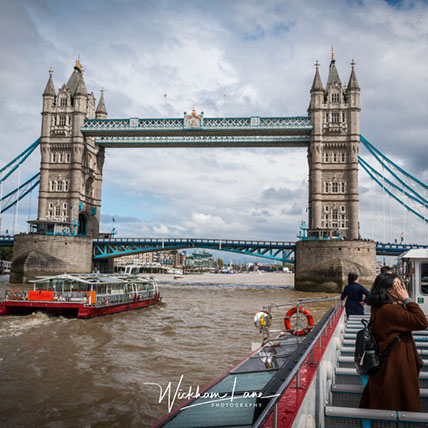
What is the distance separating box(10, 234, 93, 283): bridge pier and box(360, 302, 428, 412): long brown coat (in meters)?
46.1

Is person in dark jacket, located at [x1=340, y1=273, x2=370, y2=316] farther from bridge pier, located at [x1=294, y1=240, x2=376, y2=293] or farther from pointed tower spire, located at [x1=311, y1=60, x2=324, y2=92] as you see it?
pointed tower spire, located at [x1=311, y1=60, x2=324, y2=92]

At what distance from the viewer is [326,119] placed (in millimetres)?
50281

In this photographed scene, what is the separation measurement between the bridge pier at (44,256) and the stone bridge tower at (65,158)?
13.4 feet

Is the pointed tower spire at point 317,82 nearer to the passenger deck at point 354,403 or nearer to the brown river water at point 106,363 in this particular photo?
the brown river water at point 106,363

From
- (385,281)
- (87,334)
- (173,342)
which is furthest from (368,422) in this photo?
(87,334)

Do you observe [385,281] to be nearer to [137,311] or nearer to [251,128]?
[137,311]

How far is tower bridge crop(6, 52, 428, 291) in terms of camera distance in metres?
46.2

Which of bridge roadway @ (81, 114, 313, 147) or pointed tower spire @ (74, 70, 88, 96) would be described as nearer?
bridge roadway @ (81, 114, 313, 147)

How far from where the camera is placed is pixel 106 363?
12.2 metres

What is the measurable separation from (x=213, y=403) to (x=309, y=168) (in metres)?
48.3

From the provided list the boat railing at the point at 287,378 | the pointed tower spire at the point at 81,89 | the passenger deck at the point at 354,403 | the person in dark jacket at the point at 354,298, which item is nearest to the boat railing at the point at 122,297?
the person in dark jacket at the point at 354,298

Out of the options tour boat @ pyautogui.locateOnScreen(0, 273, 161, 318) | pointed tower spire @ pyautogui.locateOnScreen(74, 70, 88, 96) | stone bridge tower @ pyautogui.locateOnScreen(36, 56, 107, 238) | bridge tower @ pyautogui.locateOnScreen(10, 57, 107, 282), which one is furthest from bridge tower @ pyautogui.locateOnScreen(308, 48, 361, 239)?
tour boat @ pyautogui.locateOnScreen(0, 273, 161, 318)

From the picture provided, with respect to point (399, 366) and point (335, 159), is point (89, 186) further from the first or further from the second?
point (399, 366)

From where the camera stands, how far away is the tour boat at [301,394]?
11.4 ft
